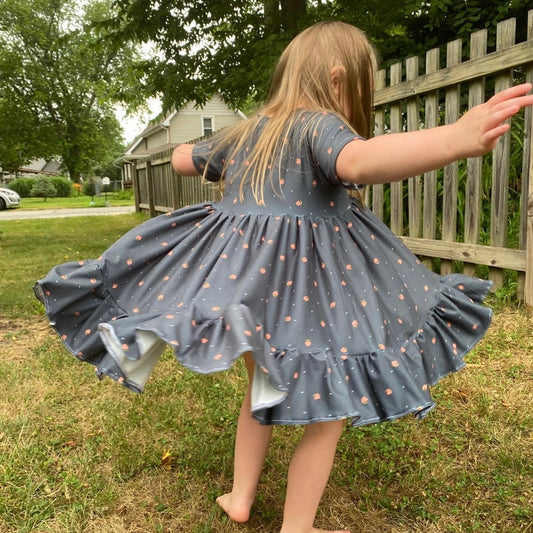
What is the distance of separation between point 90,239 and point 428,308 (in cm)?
800

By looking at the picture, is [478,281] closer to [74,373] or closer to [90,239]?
[74,373]

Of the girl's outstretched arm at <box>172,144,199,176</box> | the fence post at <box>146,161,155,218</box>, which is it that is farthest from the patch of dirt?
the fence post at <box>146,161,155,218</box>

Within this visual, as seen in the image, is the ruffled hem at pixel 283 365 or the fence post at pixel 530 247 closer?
the ruffled hem at pixel 283 365

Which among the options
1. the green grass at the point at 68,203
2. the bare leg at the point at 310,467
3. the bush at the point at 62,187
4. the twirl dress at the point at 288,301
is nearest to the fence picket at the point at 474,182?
the twirl dress at the point at 288,301

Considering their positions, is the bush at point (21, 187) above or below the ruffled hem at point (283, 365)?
above

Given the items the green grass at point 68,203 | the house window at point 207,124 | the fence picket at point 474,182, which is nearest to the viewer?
the fence picket at point 474,182

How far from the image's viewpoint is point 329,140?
4.16 feet

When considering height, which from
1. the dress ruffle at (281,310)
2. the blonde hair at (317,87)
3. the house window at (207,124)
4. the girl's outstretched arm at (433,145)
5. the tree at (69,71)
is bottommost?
the dress ruffle at (281,310)

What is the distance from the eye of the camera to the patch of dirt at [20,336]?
10.6 feet

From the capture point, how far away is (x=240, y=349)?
1061 mm

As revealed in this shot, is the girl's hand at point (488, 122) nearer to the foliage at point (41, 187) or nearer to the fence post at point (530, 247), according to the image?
the fence post at point (530, 247)

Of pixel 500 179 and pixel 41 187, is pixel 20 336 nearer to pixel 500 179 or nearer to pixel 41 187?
pixel 500 179

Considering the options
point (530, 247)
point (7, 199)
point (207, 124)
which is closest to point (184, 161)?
point (530, 247)

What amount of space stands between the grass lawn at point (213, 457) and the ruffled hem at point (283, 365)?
2.07ft
